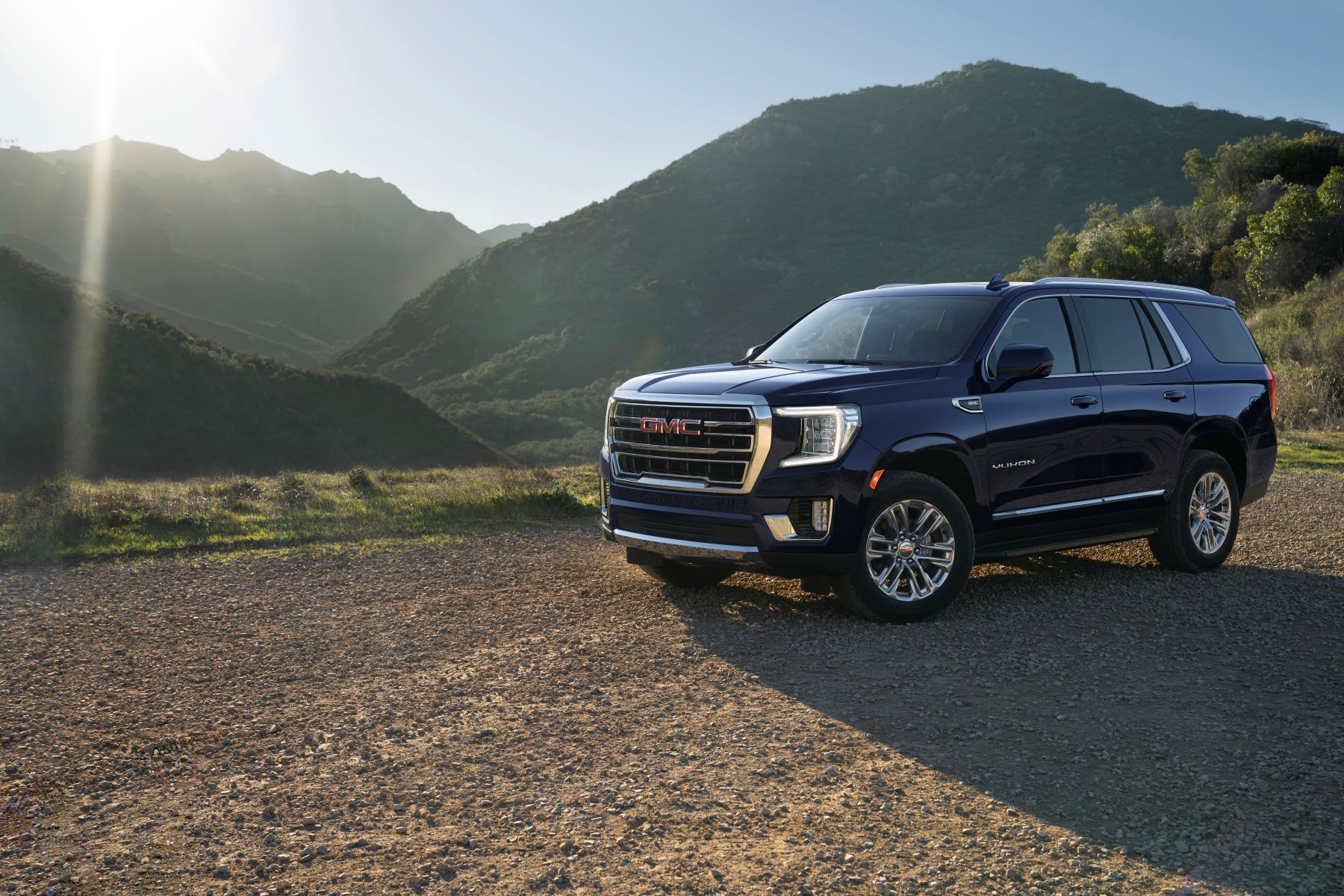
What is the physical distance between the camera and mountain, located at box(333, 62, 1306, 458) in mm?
76062

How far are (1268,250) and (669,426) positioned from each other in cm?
3475

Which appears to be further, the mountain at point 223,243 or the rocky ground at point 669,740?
the mountain at point 223,243

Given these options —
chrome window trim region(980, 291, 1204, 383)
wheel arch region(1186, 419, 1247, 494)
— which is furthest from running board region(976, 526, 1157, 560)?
chrome window trim region(980, 291, 1204, 383)

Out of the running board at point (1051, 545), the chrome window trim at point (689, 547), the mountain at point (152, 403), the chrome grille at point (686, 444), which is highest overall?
the chrome grille at point (686, 444)

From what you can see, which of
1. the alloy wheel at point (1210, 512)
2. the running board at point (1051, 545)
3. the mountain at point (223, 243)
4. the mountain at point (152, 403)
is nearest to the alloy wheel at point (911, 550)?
the running board at point (1051, 545)

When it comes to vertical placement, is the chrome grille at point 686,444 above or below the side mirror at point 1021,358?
below

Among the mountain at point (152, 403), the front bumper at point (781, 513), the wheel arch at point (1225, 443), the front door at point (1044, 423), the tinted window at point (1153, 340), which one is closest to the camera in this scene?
the front bumper at point (781, 513)

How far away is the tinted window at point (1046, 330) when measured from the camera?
7.38 m

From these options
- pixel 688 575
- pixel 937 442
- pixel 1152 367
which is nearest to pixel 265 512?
pixel 688 575

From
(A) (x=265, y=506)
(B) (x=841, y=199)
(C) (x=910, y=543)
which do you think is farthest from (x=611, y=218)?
(C) (x=910, y=543)

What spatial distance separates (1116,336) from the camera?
793cm

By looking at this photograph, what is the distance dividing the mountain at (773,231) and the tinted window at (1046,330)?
55.2m

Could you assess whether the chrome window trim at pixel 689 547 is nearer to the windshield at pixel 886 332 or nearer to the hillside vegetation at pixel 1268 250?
the windshield at pixel 886 332

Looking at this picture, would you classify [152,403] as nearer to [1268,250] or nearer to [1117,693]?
[1268,250]
